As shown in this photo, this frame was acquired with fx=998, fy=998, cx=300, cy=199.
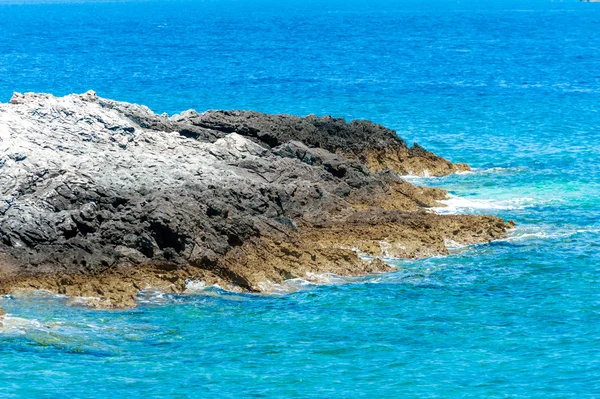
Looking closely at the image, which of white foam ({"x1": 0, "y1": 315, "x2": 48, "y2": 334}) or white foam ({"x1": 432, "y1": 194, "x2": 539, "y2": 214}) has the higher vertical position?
white foam ({"x1": 432, "y1": 194, "x2": 539, "y2": 214})

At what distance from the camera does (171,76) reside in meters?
79.6

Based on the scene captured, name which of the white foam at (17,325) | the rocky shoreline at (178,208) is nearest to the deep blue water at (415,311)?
the white foam at (17,325)

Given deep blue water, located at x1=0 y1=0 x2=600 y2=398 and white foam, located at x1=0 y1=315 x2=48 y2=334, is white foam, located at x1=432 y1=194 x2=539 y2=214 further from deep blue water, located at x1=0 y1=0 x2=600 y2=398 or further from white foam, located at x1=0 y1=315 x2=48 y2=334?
white foam, located at x1=0 y1=315 x2=48 y2=334

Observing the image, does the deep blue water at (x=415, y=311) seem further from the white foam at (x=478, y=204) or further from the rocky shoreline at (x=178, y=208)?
the rocky shoreline at (x=178, y=208)

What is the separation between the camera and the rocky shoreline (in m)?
27.8

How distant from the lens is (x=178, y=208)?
29.6m

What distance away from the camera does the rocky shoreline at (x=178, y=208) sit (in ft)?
91.0

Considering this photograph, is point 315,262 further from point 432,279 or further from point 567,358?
point 567,358

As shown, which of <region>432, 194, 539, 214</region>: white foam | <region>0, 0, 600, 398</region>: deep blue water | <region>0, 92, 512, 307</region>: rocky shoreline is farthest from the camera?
<region>432, 194, 539, 214</region>: white foam

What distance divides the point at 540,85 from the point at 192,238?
51.7 meters

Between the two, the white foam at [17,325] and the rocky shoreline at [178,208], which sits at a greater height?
the rocky shoreline at [178,208]

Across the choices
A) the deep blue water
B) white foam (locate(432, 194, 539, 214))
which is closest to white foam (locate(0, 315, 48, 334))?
the deep blue water

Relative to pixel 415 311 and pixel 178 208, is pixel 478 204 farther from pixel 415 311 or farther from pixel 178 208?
pixel 178 208

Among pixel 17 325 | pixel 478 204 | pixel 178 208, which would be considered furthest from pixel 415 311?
pixel 478 204
